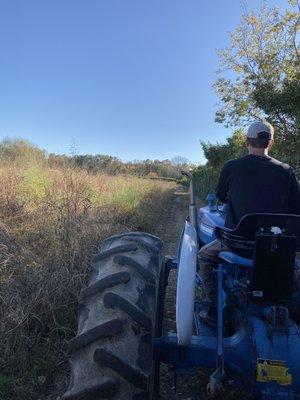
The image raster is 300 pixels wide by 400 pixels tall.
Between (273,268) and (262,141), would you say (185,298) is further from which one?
(262,141)

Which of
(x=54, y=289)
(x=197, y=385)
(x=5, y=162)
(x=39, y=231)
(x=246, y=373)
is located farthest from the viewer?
(x=5, y=162)

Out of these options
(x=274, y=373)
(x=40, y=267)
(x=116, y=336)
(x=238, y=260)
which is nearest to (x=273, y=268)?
(x=238, y=260)

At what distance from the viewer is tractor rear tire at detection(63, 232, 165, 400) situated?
6.74 feet

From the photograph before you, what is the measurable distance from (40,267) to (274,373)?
8.77 feet

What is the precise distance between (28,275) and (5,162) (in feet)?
18.3

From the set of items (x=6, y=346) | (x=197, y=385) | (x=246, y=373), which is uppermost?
(x=246, y=373)

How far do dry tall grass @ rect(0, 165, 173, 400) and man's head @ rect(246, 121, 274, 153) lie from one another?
6.63 ft

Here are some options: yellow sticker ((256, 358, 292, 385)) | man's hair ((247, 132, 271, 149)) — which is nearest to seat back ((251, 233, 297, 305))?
yellow sticker ((256, 358, 292, 385))

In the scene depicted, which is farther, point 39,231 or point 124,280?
point 39,231

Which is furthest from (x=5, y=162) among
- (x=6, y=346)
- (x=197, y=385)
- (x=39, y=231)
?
(x=197, y=385)

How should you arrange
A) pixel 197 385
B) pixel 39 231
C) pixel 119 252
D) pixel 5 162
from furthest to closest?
pixel 5 162 → pixel 39 231 → pixel 197 385 → pixel 119 252

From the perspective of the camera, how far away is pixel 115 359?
81.4 inches

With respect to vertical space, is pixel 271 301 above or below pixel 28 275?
above

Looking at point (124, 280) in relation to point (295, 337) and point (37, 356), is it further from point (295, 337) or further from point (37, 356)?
point (37, 356)
